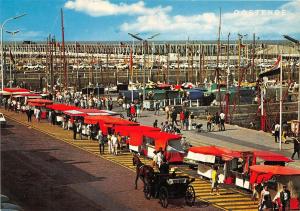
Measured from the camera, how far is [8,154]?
32.8 meters

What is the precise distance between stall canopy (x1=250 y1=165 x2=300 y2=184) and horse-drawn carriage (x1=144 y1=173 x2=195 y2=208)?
Answer: 2.84m

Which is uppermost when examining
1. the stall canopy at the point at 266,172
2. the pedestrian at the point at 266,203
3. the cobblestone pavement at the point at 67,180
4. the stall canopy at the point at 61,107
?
the stall canopy at the point at 61,107

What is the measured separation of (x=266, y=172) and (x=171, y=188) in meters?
Answer: 3.89

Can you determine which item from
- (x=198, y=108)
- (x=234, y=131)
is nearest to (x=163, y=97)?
(x=198, y=108)

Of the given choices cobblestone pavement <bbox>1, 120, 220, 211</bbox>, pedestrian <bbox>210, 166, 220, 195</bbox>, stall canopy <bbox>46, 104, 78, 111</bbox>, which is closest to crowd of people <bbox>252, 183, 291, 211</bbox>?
cobblestone pavement <bbox>1, 120, 220, 211</bbox>

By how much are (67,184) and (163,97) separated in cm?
4378

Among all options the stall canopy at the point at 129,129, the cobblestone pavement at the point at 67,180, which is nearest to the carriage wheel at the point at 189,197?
the cobblestone pavement at the point at 67,180

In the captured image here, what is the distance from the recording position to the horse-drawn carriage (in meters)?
20.5

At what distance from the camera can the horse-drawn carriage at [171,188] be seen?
20531mm

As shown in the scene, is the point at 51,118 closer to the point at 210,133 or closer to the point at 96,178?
the point at 210,133

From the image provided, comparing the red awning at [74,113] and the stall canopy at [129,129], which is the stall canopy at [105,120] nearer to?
the stall canopy at [129,129]

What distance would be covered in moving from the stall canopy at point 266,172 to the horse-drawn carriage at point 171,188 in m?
2.84

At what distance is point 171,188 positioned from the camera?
2073 centimetres

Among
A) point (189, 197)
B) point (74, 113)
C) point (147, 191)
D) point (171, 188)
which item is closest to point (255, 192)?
Result: point (189, 197)
